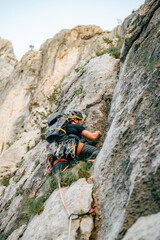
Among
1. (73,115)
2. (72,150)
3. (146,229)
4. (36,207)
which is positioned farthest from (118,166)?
(73,115)

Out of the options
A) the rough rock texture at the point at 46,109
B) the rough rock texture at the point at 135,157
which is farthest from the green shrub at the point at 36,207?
the rough rock texture at the point at 135,157

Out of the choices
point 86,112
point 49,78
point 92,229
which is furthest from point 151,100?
point 49,78

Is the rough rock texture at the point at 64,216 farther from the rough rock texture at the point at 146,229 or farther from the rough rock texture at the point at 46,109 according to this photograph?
the rough rock texture at the point at 146,229

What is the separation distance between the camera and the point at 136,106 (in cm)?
307

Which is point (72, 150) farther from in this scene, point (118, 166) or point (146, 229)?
point (146, 229)

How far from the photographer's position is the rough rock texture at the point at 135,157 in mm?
2105

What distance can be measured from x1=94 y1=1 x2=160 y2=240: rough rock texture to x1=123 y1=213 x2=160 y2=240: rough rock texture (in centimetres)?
10

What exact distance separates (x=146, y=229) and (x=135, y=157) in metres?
0.94

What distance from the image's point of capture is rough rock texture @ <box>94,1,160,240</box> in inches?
82.9

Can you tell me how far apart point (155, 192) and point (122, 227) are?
1.81 ft

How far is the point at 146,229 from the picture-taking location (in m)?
1.69

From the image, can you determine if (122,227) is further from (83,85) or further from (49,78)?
(49,78)

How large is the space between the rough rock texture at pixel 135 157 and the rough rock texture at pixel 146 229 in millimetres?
101

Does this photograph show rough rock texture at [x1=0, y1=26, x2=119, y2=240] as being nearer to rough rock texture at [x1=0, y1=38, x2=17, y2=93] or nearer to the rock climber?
the rock climber
